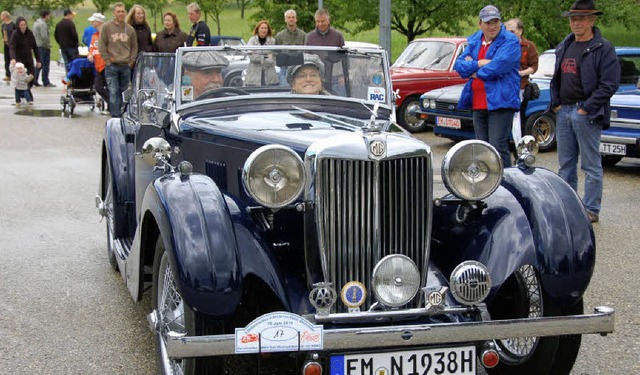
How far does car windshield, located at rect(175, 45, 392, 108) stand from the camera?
5473mm

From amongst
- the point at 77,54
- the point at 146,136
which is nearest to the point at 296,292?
the point at 146,136

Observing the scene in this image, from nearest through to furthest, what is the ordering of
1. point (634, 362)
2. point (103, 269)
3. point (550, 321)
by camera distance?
point (550, 321), point (634, 362), point (103, 269)

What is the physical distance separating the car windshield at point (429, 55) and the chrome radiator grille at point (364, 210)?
37.0ft

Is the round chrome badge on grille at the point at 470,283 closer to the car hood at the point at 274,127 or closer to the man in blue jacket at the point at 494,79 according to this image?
the car hood at the point at 274,127

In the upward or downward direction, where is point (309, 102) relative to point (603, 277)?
upward

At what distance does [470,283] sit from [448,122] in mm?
8935

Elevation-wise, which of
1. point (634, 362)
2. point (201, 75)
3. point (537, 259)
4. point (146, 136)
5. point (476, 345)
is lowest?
point (634, 362)

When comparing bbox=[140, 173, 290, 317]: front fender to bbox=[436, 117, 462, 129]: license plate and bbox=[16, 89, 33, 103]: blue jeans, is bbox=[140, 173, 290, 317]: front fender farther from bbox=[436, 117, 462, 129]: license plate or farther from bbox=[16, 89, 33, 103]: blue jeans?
bbox=[16, 89, 33, 103]: blue jeans

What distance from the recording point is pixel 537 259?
400 cm

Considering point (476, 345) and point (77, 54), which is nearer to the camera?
point (476, 345)

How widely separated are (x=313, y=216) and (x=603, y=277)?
3.21 m

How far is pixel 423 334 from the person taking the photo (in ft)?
11.7

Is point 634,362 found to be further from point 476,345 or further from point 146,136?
point 146,136

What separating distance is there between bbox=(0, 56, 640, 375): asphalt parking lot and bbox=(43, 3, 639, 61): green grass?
17.1 m
